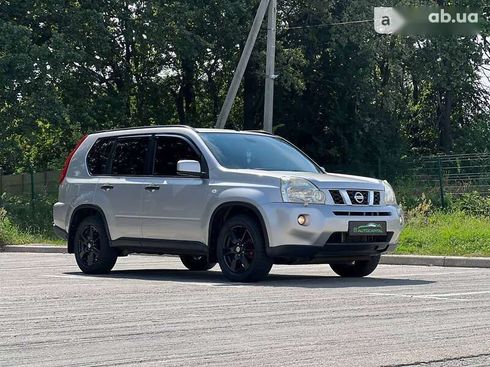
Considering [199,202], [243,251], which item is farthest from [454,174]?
[243,251]

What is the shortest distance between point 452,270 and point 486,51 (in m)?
30.3

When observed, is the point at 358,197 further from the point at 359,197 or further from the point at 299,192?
the point at 299,192

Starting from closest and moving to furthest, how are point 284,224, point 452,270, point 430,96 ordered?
point 284,224 → point 452,270 → point 430,96

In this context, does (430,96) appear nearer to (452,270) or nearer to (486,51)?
(486,51)

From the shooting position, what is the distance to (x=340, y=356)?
23.0 feet

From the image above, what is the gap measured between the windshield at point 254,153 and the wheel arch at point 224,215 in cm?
58

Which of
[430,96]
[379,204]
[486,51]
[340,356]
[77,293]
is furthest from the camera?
[430,96]

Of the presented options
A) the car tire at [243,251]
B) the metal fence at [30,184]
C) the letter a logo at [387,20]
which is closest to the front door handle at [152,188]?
the car tire at [243,251]

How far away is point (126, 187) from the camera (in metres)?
14.0

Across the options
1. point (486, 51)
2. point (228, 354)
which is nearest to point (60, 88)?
point (486, 51)

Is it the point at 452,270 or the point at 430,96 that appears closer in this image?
the point at 452,270

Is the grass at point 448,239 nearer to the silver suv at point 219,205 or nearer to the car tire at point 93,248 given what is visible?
the silver suv at point 219,205

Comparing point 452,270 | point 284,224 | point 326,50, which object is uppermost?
point 326,50

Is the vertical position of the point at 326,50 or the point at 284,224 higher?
the point at 326,50
